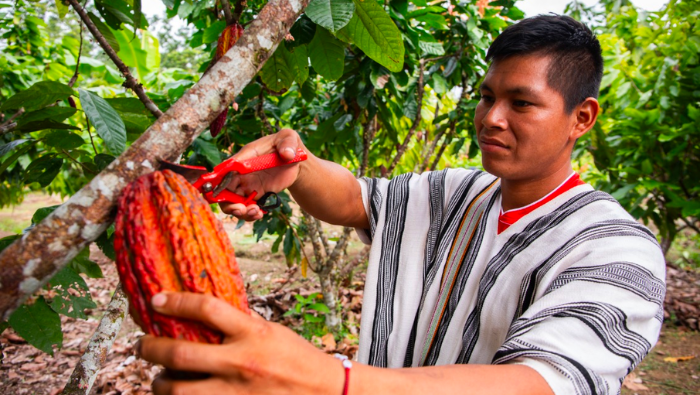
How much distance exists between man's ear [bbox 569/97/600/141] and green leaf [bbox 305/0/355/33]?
0.65 meters

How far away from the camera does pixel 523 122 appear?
3.55 feet

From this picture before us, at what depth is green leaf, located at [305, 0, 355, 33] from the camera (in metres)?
0.88

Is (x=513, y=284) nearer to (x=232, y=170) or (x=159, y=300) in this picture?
(x=232, y=170)

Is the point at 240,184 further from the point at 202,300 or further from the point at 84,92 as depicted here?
the point at 202,300

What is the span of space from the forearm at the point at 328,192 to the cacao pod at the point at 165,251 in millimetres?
583

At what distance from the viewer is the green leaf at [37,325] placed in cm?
97

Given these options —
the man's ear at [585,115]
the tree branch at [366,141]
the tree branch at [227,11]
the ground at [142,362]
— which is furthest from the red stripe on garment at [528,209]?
the ground at [142,362]

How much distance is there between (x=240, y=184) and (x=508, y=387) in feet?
2.22

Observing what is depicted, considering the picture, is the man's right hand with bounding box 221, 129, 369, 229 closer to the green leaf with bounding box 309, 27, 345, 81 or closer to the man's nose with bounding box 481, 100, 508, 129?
the green leaf with bounding box 309, 27, 345, 81

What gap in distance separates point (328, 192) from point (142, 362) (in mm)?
1685

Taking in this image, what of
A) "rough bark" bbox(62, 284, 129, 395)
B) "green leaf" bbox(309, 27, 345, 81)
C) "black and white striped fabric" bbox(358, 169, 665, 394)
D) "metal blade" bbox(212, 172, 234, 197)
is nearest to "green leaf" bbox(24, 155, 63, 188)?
"rough bark" bbox(62, 284, 129, 395)

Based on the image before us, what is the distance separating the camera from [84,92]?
2.97 feet

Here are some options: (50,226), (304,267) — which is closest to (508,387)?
(50,226)

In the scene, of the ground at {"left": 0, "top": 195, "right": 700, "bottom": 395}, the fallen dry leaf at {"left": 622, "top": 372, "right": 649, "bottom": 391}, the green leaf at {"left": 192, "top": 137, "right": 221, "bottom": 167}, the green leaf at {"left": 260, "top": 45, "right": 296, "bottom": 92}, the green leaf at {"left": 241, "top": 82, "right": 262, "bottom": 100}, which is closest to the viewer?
the green leaf at {"left": 260, "top": 45, "right": 296, "bottom": 92}
